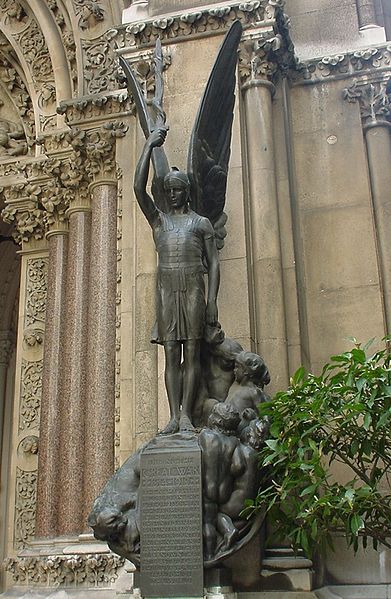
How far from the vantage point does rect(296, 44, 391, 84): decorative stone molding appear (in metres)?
10.1

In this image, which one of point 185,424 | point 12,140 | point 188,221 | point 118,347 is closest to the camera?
point 185,424

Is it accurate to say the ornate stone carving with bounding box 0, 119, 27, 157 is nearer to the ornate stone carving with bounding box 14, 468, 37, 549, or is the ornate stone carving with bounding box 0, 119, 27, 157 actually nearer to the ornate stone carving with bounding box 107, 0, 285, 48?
the ornate stone carving with bounding box 107, 0, 285, 48

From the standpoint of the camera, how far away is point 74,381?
10531 mm

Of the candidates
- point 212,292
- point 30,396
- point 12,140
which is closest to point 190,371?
point 212,292

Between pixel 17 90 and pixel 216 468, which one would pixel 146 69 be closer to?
pixel 17 90

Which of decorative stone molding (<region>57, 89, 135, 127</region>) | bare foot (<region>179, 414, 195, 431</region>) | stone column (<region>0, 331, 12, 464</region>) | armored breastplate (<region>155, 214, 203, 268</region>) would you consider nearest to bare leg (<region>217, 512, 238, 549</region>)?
bare foot (<region>179, 414, 195, 431</region>)

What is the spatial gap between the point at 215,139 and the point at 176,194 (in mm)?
1031

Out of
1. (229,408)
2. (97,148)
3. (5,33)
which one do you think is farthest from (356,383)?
(5,33)

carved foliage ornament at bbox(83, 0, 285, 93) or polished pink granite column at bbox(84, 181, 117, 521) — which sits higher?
carved foliage ornament at bbox(83, 0, 285, 93)

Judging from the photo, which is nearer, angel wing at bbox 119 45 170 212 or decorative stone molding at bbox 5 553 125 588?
angel wing at bbox 119 45 170 212

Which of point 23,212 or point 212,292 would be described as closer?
point 212,292

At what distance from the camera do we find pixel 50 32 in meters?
12.4

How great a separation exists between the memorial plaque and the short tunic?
3.64 feet

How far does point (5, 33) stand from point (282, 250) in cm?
660
